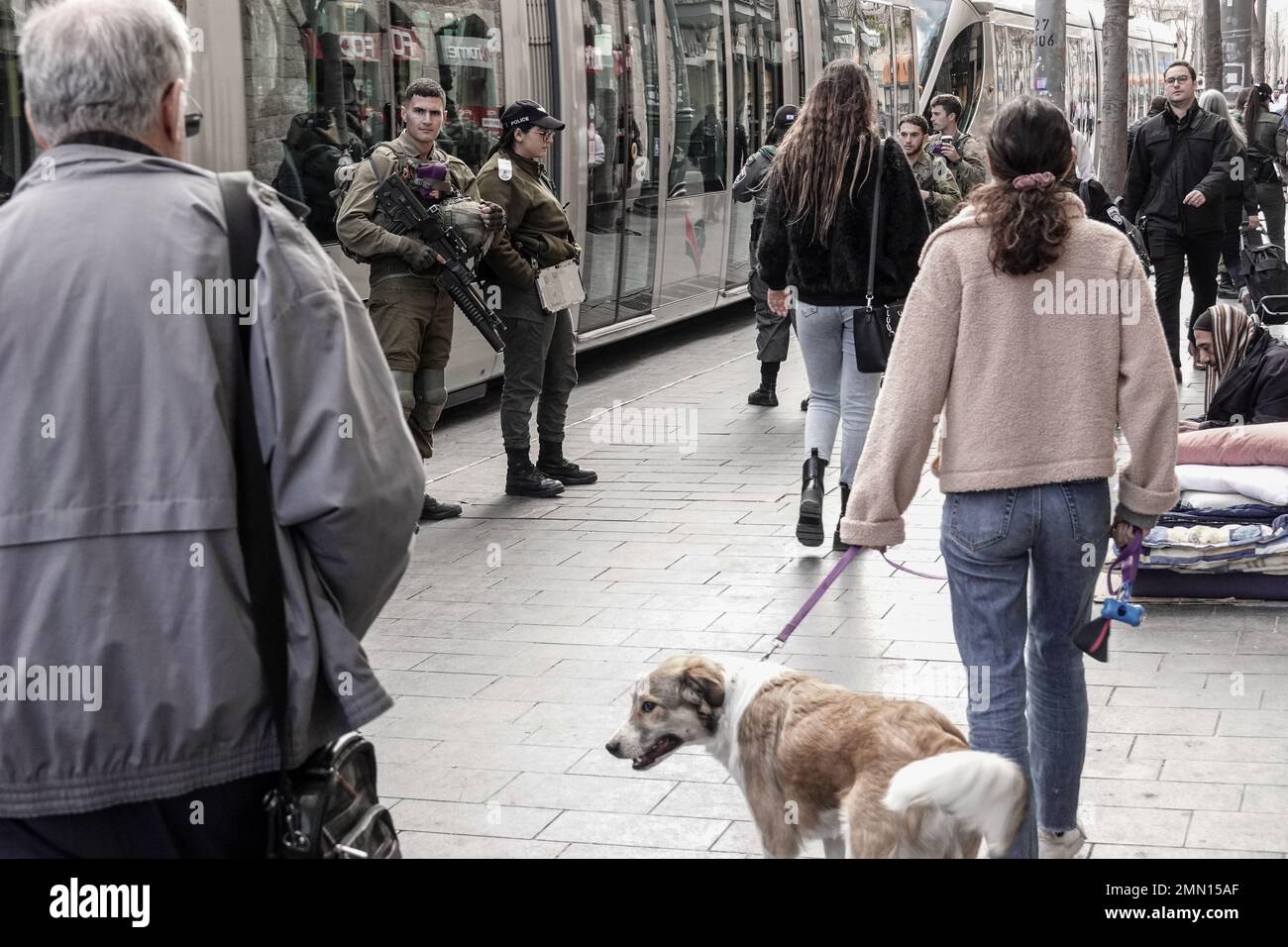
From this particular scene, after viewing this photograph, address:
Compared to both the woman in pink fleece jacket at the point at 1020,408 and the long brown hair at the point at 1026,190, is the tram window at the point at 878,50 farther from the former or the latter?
the woman in pink fleece jacket at the point at 1020,408

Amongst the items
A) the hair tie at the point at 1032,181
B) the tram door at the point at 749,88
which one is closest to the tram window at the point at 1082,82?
the tram door at the point at 749,88

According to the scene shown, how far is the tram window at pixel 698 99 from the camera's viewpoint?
14.4 metres

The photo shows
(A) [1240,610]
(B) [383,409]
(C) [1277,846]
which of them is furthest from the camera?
(A) [1240,610]

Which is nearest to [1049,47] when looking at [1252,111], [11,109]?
[1252,111]

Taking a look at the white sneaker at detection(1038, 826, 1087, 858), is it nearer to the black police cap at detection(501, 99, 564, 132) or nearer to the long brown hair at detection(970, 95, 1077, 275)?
the long brown hair at detection(970, 95, 1077, 275)

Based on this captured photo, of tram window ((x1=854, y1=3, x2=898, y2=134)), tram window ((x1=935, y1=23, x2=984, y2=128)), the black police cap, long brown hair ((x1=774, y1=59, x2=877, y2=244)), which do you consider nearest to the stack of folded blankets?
Result: long brown hair ((x1=774, y1=59, x2=877, y2=244))

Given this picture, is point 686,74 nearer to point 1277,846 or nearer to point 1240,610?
point 1240,610

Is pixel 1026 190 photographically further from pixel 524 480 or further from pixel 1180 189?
pixel 1180 189

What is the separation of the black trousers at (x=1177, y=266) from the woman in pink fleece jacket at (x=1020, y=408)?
24.4ft

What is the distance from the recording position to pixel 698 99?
14883mm
